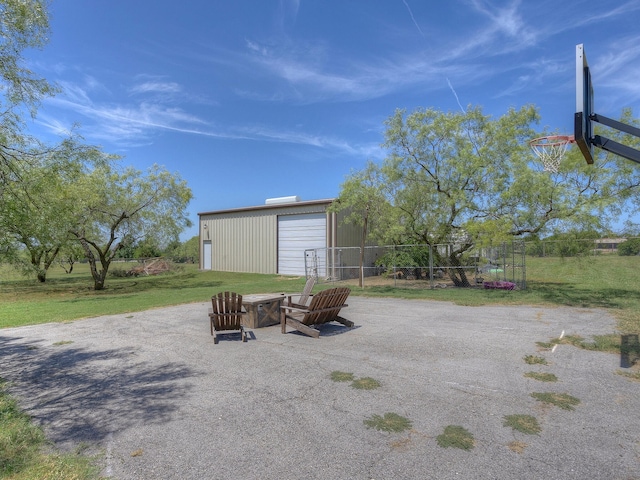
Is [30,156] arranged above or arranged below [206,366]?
above

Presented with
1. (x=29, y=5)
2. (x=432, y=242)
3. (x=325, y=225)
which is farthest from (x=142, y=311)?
(x=325, y=225)

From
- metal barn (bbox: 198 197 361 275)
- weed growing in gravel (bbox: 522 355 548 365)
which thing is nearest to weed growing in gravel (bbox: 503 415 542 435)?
weed growing in gravel (bbox: 522 355 548 365)

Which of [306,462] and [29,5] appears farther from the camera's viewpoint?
[29,5]

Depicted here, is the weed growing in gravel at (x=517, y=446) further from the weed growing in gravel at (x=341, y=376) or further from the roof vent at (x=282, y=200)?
the roof vent at (x=282, y=200)

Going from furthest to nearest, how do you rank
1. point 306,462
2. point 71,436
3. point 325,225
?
point 325,225 < point 71,436 < point 306,462

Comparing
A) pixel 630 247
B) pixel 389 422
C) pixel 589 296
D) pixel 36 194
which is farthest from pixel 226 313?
pixel 630 247

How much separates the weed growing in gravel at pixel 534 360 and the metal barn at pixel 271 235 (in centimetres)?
1850

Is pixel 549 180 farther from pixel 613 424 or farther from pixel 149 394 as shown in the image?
pixel 149 394

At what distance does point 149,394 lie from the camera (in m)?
4.80

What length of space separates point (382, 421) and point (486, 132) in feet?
50.7

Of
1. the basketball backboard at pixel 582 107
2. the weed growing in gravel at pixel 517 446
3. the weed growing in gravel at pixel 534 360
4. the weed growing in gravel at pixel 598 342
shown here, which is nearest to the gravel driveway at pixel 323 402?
the weed growing in gravel at pixel 517 446

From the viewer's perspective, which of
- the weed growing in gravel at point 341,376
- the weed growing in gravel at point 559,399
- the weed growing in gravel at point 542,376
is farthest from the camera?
the weed growing in gravel at point 341,376

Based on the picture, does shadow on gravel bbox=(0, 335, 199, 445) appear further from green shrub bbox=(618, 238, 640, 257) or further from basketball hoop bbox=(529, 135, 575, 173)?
green shrub bbox=(618, 238, 640, 257)

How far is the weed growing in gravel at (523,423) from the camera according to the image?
364cm
